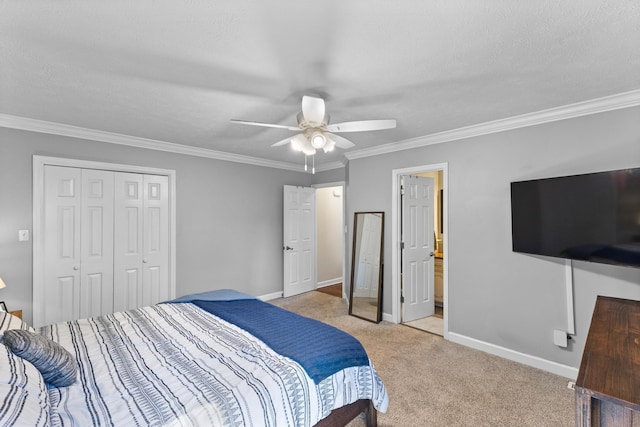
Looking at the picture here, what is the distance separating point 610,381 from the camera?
0.92 m

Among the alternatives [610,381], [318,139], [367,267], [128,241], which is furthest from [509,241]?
[128,241]

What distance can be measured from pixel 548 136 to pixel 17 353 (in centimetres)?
395

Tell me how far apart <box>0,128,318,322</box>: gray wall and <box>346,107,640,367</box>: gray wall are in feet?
7.84

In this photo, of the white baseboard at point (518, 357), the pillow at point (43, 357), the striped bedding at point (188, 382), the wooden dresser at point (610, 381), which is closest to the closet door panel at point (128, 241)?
the striped bedding at point (188, 382)

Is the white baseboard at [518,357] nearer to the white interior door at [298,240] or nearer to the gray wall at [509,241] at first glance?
the gray wall at [509,241]

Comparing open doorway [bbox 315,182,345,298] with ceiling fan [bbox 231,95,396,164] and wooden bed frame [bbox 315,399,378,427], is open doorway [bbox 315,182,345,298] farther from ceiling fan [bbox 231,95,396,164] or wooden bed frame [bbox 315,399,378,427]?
wooden bed frame [bbox 315,399,378,427]

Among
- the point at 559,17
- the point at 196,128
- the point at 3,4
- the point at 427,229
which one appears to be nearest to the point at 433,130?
the point at 427,229

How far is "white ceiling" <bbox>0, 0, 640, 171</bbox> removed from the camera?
1.39m

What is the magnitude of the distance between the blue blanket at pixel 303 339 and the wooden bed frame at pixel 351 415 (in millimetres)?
274

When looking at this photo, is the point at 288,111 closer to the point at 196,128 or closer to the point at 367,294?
the point at 196,128

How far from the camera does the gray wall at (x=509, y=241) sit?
2.45 m

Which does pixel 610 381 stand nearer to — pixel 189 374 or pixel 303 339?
pixel 303 339

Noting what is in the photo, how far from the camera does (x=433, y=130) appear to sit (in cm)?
327

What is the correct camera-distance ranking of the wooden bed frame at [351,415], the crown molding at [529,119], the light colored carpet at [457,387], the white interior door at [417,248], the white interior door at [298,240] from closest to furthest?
the wooden bed frame at [351,415] < the light colored carpet at [457,387] < the crown molding at [529,119] < the white interior door at [417,248] < the white interior door at [298,240]
